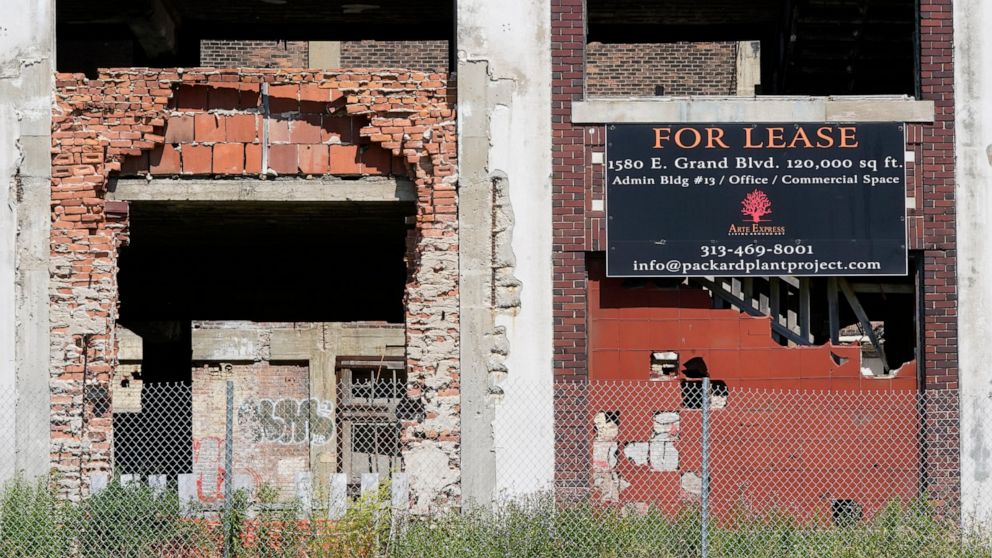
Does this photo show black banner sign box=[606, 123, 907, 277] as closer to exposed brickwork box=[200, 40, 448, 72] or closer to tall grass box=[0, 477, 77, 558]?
tall grass box=[0, 477, 77, 558]

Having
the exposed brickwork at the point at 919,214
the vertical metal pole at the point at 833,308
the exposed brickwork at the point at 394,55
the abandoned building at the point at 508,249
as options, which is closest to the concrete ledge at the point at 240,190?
the abandoned building at the point at 508,249

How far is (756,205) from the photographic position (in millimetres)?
11992

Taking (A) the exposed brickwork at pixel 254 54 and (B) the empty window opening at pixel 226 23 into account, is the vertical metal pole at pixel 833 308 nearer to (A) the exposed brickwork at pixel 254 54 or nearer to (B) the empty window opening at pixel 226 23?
(B) the empty window opening at pixel 226 23

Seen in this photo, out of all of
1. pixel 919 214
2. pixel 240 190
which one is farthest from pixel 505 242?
pixel 919 214

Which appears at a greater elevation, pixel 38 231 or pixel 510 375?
pixel 38 231

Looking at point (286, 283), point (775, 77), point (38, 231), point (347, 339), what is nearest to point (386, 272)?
point (286, 283)

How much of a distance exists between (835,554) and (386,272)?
979 centimetres

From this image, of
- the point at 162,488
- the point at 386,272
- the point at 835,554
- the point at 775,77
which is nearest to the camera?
the point at 835,554

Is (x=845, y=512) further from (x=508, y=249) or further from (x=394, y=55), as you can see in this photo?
(x=394, y=55)

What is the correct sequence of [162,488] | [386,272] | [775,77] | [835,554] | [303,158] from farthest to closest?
[386,272]
[775,77]
[303,158]
[162,488]
[835,554]

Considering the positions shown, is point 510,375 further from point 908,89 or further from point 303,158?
point 908,89

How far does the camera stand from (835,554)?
35.1 ft

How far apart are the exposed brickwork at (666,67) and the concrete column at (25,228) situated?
600 inches

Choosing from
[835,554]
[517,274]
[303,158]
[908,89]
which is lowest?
[835,554]
